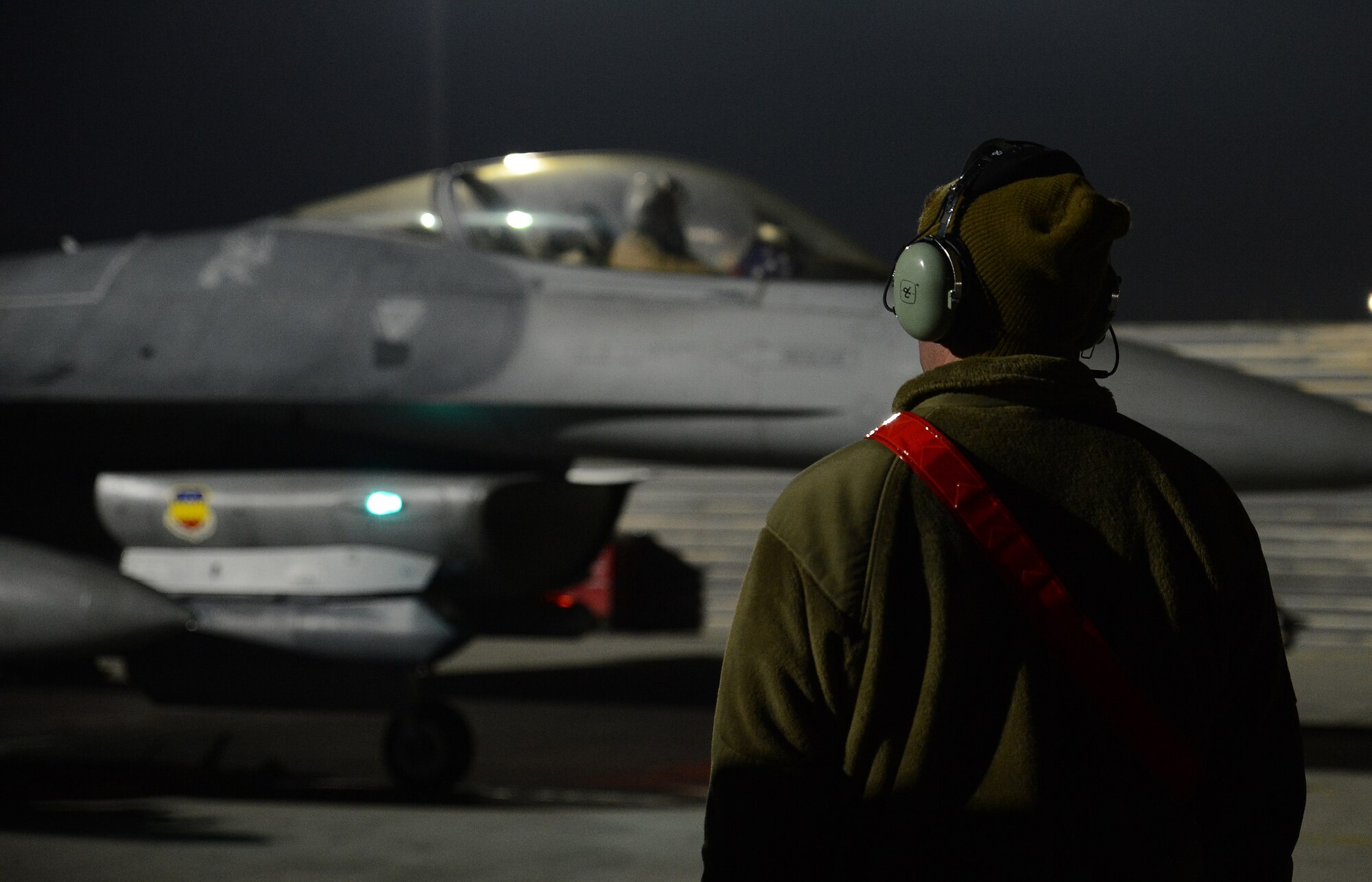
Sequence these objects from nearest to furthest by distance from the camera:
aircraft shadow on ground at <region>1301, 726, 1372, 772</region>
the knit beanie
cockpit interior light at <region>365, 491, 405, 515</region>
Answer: the knit beanie → cockpit interior light at <region>365, 491, 405, 515</region> → aircraft shadow on ground at <region>1301, 726, 1372, 772</region>

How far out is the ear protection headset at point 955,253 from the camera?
156cm

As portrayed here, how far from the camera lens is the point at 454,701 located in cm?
1052

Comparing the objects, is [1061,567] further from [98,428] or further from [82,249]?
[82,249]

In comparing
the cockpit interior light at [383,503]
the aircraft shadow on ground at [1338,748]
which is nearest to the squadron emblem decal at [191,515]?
the cockpit interior light at [383,503]

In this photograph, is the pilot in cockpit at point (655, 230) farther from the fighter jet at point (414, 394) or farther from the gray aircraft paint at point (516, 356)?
the gray aircraft paint at point (516, 356)

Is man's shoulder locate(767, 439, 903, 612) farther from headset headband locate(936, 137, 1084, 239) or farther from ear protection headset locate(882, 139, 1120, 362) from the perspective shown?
headset headband locate(936, 137, 1084, 239)

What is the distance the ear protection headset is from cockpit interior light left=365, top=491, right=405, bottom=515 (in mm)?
5275

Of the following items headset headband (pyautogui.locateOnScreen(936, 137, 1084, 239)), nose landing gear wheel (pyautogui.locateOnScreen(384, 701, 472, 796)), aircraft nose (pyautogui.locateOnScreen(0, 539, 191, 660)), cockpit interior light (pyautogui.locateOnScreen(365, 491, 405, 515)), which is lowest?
nose landing gear wheel (pyautogui.locateOnScreen(384, 701, 472, 796))

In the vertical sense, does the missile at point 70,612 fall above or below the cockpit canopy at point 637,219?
below

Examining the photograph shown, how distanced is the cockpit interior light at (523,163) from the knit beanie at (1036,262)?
217 inches

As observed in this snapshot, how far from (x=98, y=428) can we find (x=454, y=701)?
13.0ft

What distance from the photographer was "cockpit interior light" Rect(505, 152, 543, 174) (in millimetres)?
6914

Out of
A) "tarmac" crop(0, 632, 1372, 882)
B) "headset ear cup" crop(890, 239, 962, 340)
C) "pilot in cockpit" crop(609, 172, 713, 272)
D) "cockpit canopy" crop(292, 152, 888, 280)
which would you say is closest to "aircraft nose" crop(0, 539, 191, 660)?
"tarmac" crop(0, 632, 1372, 882)

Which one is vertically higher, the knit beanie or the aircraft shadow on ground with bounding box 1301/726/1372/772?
the knit beanie
